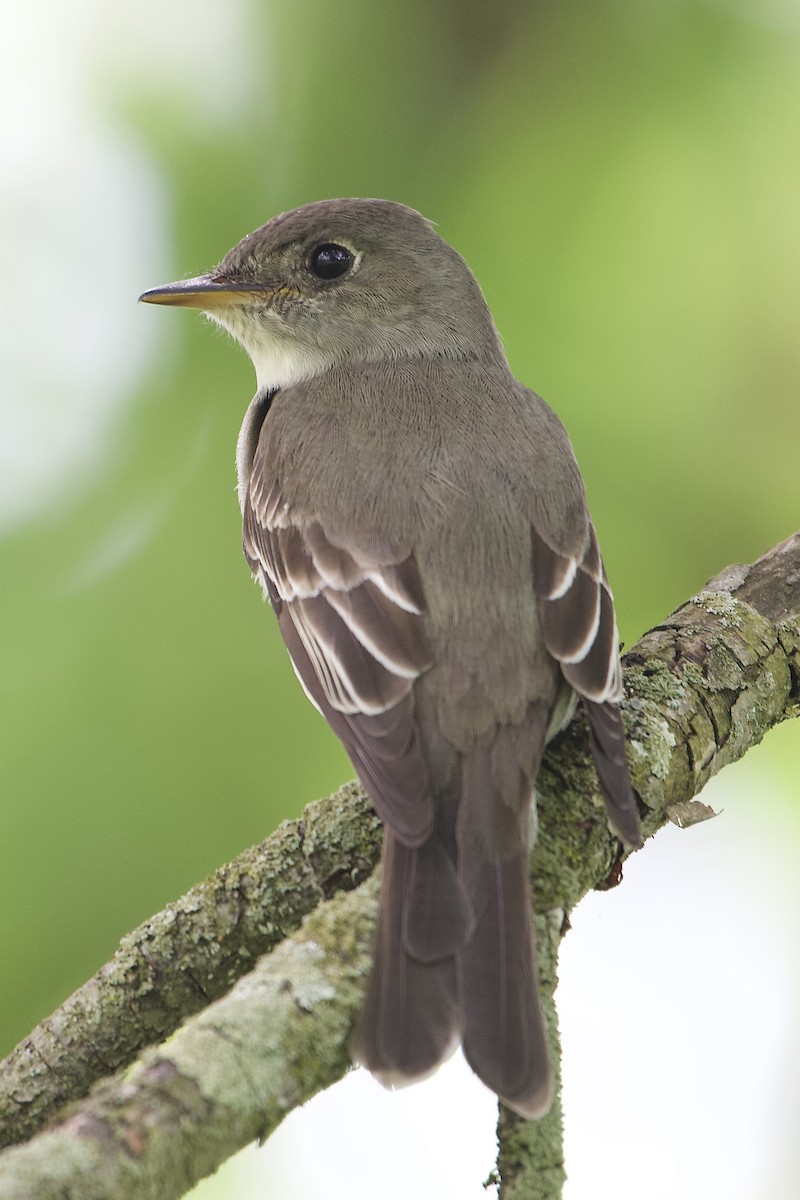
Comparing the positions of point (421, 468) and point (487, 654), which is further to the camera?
point (421, 468)

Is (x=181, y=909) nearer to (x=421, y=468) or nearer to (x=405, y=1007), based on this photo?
(x=405, y=1007)

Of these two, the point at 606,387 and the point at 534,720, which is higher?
the point at 606,387

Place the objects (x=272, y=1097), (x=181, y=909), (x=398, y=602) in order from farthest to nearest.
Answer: (x=398, y=602)
(x=181, y=909)
(x=272, y=1097)

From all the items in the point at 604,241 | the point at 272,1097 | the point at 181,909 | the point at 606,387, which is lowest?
the point at 272,1097

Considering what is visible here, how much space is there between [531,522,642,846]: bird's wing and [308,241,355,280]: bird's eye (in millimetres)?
1600

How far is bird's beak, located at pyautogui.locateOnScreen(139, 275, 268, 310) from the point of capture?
4.50 meters

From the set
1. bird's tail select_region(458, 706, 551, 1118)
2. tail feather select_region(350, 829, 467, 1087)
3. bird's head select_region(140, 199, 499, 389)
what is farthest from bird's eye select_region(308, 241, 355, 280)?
tail feather select_region(350, 829, 467, 1087)

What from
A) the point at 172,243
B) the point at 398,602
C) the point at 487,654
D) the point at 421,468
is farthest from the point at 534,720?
the point at 172,243

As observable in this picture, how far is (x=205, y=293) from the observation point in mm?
4508

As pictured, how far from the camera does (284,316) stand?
15.2 feet

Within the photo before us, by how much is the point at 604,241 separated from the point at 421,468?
146cm

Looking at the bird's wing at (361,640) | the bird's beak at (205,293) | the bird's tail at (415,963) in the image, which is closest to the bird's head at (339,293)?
the bird's beak at (205,293)

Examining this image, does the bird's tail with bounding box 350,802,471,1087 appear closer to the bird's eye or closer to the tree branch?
the tree branch

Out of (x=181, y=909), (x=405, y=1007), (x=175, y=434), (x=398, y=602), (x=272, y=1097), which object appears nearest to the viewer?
(x=272, y=1097)
